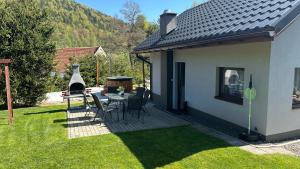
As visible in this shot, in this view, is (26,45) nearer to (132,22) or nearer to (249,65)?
(249,65)

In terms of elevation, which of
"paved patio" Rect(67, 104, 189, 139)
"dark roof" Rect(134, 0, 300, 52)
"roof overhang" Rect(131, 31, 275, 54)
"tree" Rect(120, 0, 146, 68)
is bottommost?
"paved patio" Rect(67, 104, 189, 139)

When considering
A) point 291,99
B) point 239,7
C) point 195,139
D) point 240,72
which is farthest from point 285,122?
point 239,7

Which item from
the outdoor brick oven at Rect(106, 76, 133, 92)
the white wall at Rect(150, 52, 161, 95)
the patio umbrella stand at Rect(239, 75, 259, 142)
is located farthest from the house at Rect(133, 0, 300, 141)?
the outdoor brick oven at Rect(106, 76, 133, 92)

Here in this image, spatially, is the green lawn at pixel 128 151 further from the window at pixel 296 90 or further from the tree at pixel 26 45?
the tree at pixel 26 45

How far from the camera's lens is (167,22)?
1241cm

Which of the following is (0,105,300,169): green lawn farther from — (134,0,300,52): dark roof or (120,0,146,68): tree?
(120,0,146,68): tree

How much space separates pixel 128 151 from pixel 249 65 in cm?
403

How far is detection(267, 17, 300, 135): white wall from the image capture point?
6559 millimetres

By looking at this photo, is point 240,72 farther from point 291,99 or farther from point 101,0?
point 101,0

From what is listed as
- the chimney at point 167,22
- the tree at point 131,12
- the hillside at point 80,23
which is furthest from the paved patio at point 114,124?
the hillside at point 80,23

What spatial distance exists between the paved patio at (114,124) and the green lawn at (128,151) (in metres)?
0.48

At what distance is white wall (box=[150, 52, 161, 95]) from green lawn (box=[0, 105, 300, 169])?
4.90 meters

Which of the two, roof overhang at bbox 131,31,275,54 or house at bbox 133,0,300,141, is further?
house at bbox 133,0,300,141

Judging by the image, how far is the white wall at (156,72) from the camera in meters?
13.0
